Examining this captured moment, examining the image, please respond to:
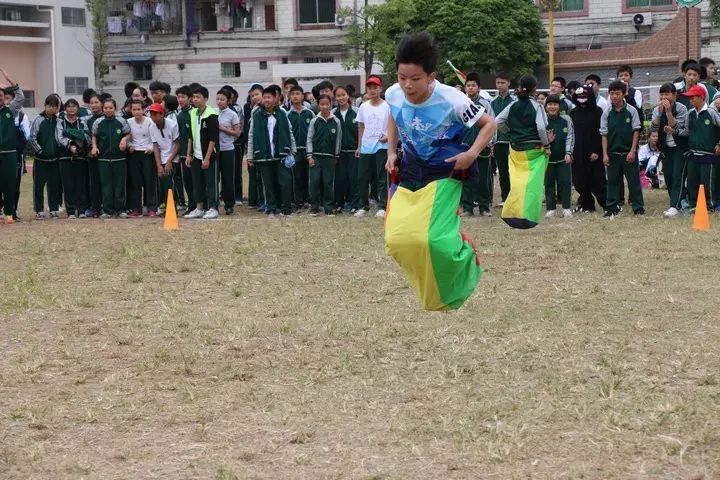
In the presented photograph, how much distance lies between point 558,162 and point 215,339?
8478 mm

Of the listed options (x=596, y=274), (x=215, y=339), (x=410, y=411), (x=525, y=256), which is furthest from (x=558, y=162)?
(x=410, y=411)

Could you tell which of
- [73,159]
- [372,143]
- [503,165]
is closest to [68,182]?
[73,159]

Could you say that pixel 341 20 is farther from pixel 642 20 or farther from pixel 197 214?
pixel 197 214

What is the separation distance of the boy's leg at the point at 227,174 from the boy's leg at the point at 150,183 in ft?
3.27

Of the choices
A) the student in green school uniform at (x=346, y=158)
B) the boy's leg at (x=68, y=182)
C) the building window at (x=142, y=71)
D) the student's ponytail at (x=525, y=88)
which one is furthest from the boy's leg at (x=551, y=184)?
the building window at (x=142, y=71)

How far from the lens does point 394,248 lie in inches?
271

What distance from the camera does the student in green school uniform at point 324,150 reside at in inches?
639

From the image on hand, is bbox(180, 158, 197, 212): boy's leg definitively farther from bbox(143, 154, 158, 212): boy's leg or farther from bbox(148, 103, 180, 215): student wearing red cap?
bbox(143, 154, 158, 212): boy's leg

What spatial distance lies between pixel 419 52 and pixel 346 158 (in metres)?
9.89

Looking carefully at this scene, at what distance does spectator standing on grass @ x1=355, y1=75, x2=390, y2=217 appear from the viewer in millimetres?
15492

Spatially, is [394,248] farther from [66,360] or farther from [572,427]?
[66,360]

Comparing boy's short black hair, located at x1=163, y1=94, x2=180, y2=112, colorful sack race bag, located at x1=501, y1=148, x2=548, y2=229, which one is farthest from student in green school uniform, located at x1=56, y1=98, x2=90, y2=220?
colorful sack race bag, located at x1=501, y1=148, x2=548, y2=229

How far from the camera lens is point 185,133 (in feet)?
54.1

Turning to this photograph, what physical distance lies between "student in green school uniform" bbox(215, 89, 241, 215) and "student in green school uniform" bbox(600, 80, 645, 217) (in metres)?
5.21
